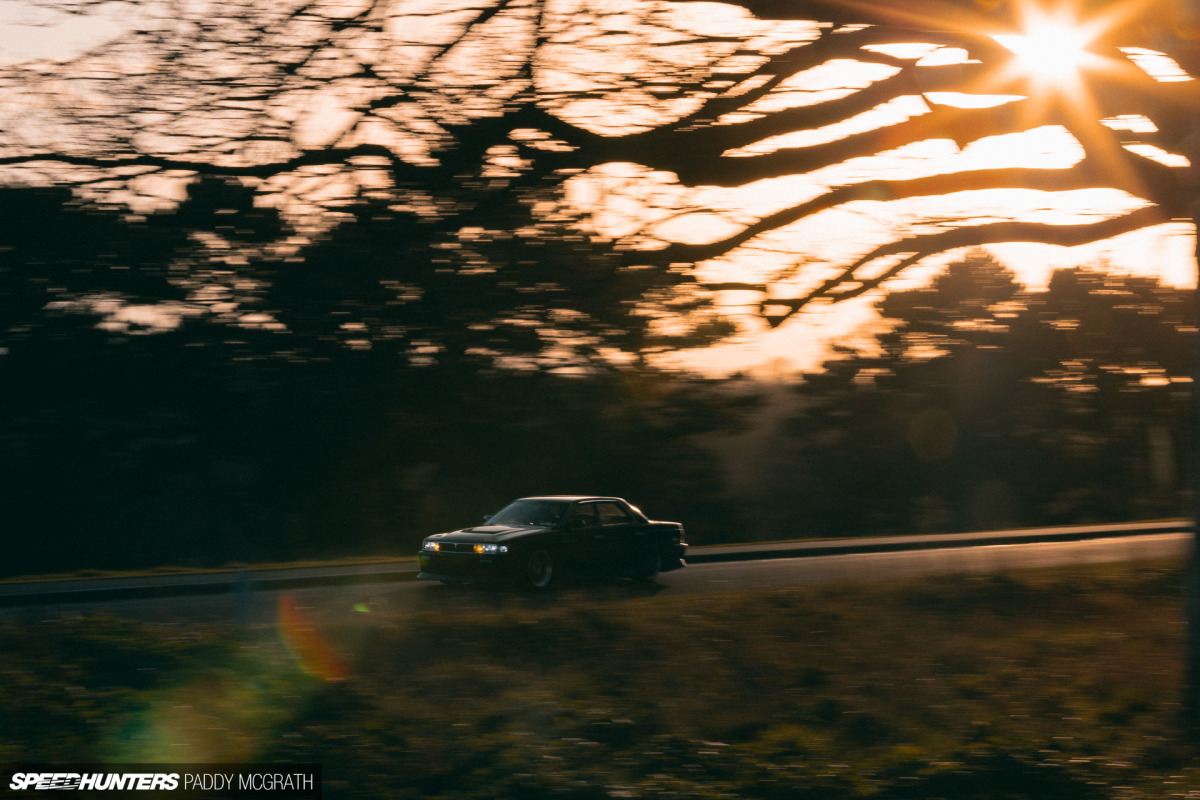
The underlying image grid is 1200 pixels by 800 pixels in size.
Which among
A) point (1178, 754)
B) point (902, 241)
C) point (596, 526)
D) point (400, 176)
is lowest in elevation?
point (1178, 754)

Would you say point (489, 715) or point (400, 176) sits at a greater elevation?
point (400, 176)

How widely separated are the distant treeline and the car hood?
1161 millimetres

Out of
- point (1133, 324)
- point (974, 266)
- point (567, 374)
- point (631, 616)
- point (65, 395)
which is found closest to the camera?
point (631, 616)

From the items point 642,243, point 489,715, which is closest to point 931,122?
point 642,243

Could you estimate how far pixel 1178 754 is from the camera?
6242 millimetres

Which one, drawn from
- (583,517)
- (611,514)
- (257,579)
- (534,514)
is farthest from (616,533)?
(257,579)

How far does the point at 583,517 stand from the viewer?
647 inches

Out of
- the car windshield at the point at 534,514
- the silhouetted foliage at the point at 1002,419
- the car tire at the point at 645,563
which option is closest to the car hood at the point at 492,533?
the car windshield at the point at 534,514

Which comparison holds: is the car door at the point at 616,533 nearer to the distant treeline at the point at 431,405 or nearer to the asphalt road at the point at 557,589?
the asphalt road at the point at 557,589

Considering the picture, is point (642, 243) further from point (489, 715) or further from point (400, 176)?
point (489, 715)

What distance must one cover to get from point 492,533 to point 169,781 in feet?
33.0

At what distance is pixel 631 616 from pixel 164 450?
7949 mm

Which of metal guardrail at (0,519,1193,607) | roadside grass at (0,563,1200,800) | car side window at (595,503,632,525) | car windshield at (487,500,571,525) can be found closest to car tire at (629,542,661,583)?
car side window at (595,503,632,525)

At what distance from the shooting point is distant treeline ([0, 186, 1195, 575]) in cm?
1194
